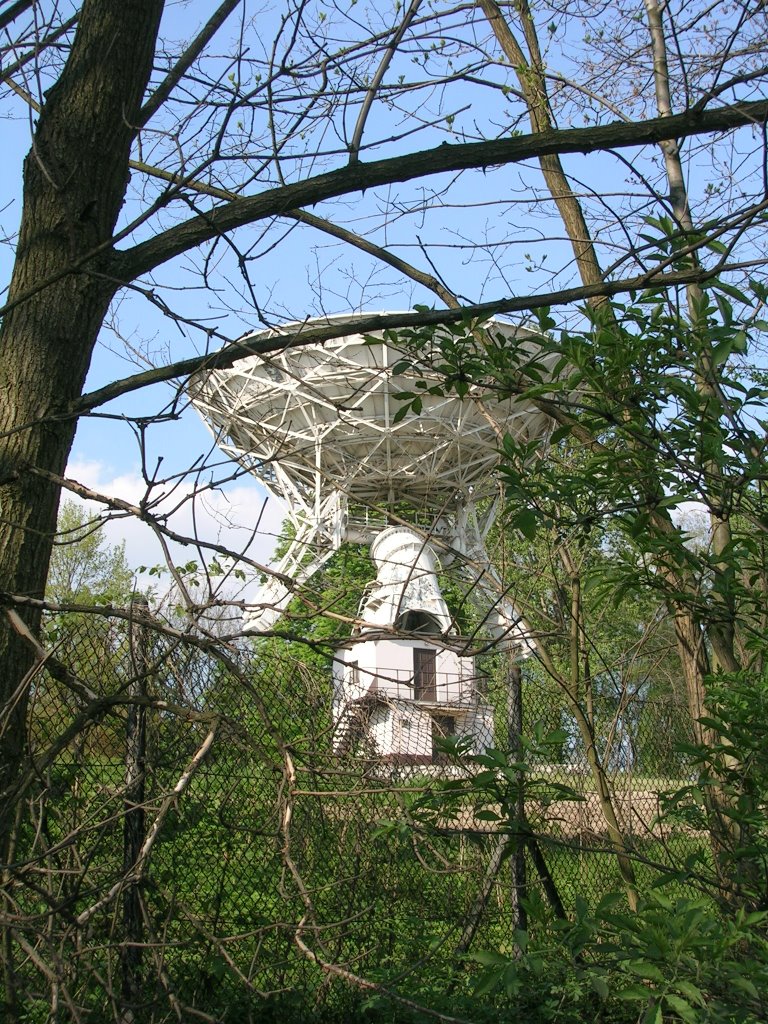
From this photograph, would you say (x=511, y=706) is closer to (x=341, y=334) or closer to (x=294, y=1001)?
(x=294, y=1001)

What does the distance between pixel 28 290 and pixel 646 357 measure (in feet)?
5.51

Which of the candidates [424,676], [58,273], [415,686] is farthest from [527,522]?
[424,676]

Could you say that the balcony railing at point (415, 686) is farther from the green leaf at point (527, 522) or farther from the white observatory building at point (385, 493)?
the green leaf at point (527, 522)

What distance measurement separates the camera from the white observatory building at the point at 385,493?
8.32 ft

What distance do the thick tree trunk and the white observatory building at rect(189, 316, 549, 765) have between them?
15.9 inches

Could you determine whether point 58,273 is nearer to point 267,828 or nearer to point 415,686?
point 415,686

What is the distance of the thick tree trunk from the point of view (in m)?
2.58

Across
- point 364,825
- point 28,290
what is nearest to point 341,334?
point 28,290

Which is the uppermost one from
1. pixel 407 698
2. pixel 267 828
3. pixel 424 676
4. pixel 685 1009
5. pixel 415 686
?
pixel 424 676

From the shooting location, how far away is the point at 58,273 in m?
2.51

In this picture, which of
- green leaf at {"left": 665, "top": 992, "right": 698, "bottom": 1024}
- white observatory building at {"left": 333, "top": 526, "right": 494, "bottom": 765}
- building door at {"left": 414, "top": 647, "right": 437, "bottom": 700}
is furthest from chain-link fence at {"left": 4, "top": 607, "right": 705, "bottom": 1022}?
green leaf at {"left": 665, "top": 992, "right": 698, "bottom": 1024}

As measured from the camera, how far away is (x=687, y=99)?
297 centimetres

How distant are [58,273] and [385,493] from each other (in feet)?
17.8

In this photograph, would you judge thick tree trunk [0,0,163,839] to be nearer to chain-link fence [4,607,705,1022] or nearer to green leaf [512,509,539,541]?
chain-link fence [4,607,705,1022]
